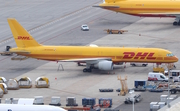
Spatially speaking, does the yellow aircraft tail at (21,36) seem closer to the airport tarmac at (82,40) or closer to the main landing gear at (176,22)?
the airport tarmac at (82,40)

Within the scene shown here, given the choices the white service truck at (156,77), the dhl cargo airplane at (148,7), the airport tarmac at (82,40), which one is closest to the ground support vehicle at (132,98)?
the airport tarmac at (82,40)

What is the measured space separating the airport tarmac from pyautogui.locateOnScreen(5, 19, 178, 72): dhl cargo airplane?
2.06 metres

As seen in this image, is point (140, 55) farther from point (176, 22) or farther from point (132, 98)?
point (176, 22)

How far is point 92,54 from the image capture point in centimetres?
9675

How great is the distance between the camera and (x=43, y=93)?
276 feet

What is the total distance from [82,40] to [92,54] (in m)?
24.9

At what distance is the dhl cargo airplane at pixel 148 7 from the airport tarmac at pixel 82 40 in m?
2.81

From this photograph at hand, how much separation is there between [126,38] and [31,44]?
29.4m

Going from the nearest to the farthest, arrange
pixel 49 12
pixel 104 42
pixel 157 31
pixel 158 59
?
pixel 158 59
pixel 104 42
pixel 157 31
pixel 49 12

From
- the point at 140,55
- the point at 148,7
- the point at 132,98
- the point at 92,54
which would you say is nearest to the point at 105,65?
the point at 92,54

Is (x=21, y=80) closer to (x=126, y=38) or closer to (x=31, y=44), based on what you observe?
(x=31, y=44)

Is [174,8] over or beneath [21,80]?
over

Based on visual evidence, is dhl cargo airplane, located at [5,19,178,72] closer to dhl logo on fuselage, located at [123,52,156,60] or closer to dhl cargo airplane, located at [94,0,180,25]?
dhl logo on fuselage, located at [123,52,156,60]

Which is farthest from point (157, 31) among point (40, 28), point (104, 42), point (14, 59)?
point (14, 59)
